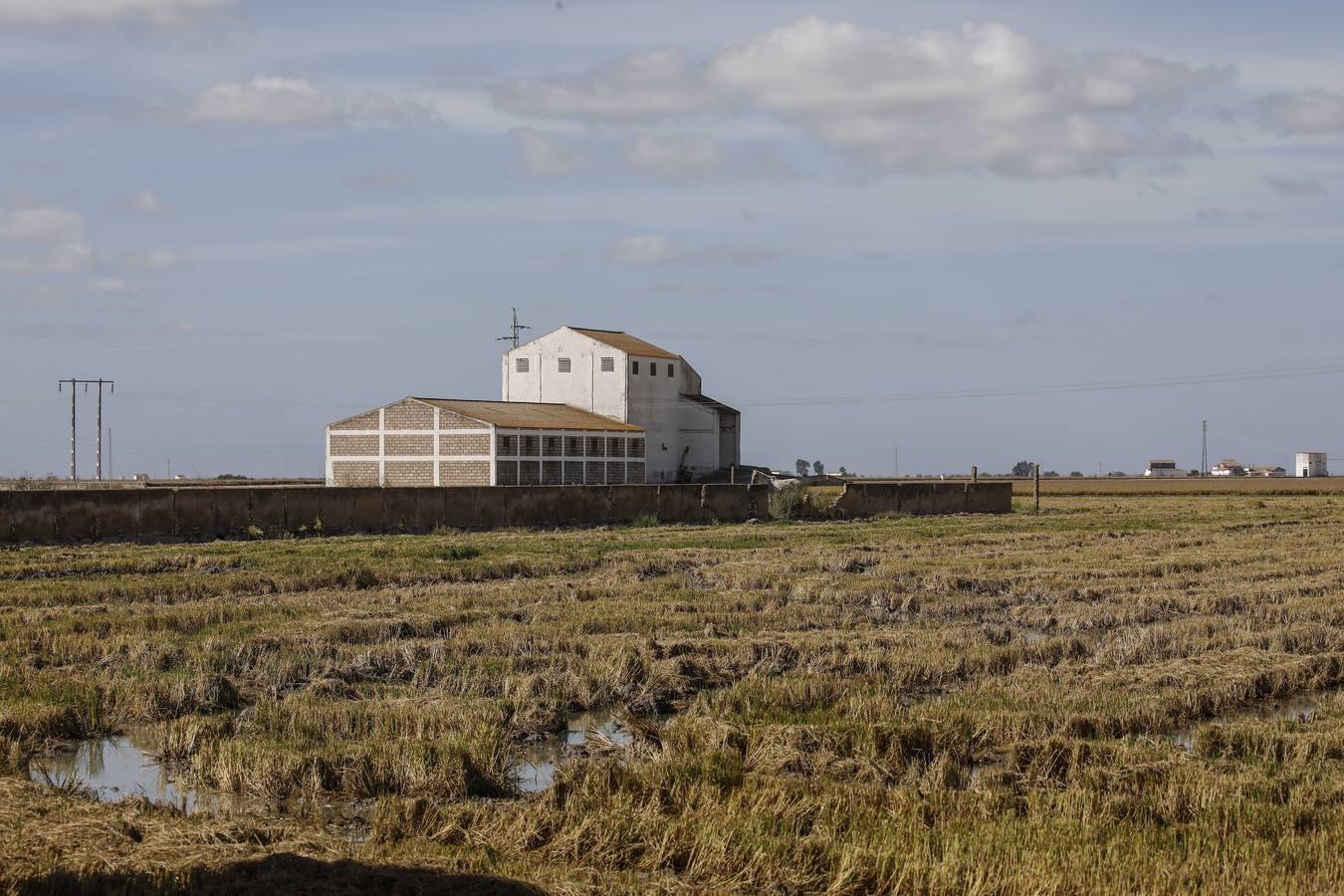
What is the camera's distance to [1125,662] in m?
16.3

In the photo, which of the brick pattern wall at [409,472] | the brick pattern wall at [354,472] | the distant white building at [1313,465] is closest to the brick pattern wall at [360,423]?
the brick pattern wall at [354,472]

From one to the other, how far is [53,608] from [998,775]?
14977 millimetres

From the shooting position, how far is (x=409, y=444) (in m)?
62.9

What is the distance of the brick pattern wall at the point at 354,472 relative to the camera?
63.9m

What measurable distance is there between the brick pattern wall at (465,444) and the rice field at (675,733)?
34434 mm

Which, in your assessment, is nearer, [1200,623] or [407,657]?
[407,657]

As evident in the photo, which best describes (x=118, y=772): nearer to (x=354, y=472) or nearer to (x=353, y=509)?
(x=353, y=509)

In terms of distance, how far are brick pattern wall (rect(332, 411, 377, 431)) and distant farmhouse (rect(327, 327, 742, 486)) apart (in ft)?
0.14

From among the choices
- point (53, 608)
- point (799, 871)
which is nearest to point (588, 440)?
point (53, 608)

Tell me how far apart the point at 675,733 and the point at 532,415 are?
54.2 metres

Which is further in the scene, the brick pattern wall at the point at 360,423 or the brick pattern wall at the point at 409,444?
the brick pattern wall at the point at 360,423

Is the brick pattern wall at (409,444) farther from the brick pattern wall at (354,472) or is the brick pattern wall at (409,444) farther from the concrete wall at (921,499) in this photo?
the concrete wall at (921,499)

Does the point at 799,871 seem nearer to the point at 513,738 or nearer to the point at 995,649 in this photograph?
the point at 513,738

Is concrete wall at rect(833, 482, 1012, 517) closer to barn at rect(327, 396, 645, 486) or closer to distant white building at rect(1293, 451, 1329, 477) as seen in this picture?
barn at rect(327, 396, 645, 486)
